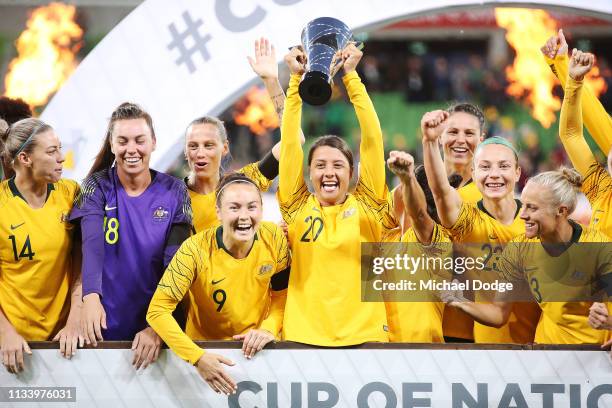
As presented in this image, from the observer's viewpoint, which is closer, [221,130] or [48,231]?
[48,231]

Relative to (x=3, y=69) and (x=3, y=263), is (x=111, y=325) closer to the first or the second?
(x=3, y=263)

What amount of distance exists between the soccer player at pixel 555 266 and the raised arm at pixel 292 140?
0.80 meters

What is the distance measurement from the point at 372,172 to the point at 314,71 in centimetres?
45

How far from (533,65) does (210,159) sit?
1859 millimetres

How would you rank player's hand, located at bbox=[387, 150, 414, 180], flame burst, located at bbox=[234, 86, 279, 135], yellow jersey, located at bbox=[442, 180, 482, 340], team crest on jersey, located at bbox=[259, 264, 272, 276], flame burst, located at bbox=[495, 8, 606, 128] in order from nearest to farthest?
player's hand, located at bbox=[387, 150, 414, 180]
team crest on jersey, located at bbox=[259, 264, 272, 276]
yellow jersey, located at bbox=[442, 180, 482, 340]
flame burst, located at bbox=[495, 8, 606, 128]
flame burst, located at bbox=[234, 86, 279, 135]

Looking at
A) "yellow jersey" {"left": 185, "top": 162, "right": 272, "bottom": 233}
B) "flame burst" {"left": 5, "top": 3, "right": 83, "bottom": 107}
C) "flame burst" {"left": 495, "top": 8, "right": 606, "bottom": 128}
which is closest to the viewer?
"yellow jersey" {"left": 185, "top": 162, "right": 272, "bottom": 233}

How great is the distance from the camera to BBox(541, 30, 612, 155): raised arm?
3.68 metres

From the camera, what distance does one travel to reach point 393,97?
19.5 ft

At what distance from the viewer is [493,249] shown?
3.53 metres

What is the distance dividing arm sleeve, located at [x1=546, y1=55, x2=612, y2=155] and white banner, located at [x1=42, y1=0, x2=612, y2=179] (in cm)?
84

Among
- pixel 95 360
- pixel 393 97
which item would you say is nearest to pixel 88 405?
→ pixel 95 360

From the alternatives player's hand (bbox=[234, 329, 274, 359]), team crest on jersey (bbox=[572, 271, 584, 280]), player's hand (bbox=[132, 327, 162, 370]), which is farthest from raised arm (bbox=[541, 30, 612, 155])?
player's hand (bbox=[132, 327, 162, 370])

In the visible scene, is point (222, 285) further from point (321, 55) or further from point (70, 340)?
point (321, 55)

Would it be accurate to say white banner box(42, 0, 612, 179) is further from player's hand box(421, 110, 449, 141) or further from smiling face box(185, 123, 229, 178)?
player's hand box(421, 110, 449, 141)
